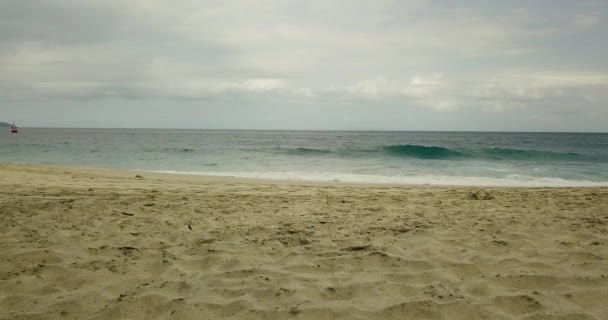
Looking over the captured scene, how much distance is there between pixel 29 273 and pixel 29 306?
67cm

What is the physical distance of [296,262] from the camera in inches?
143

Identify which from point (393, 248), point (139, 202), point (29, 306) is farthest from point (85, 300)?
point (139, 202)

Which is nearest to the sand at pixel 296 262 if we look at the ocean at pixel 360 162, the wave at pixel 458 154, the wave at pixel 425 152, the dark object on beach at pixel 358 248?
the dark object on beach at pixel 358 248

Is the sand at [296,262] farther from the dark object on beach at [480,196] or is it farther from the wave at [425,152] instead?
the wave at [425,152]

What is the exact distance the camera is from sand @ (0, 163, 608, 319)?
276cm

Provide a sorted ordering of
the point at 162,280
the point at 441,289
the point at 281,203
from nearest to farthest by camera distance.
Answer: the point at 441,289
the point at 162,280
the point at 281,203

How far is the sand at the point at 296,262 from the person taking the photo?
2.76 metres

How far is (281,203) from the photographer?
6.68m

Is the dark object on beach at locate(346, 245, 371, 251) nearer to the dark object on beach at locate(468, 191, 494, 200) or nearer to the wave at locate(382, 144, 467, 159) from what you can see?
the dark object on beach at locate(468, 191, 494, 200)

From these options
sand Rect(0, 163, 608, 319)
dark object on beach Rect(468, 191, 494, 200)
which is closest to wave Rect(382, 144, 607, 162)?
dark object on beach Rect(468, 191, 494, 200)

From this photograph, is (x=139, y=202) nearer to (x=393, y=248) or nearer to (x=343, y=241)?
(x=343, y=241)

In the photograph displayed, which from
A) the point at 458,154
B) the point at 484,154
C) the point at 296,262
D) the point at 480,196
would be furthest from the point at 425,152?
the point at 296,262

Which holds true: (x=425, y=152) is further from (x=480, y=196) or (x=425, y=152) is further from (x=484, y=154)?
(x=480, y=196)

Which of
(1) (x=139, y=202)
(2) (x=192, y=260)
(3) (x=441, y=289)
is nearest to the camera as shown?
(3) (x=441, y=289)
